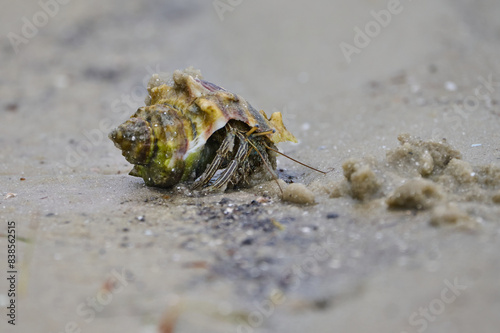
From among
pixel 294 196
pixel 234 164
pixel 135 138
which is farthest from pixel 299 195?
pixel 135 138

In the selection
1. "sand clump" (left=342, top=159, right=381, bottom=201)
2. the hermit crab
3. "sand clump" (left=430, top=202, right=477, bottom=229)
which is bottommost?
"sand clump" (left=430, top=202, right=477, bottom=229)

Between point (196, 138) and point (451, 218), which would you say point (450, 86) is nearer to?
point (196, 138)

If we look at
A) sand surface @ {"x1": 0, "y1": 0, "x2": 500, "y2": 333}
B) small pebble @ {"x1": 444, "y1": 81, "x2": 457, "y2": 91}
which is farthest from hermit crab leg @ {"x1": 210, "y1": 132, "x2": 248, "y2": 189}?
small pebble @ {"x1": 444, "y1": 81, "x2": 457, "y2": 91}

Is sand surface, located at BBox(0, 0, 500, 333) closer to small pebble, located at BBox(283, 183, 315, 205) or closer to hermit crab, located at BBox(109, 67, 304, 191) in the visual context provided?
small pebble, located at BBox(283, 183, 315, 205)

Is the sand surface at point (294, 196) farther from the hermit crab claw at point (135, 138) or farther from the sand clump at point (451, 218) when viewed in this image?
the hermit crab claw at point (135, 138)

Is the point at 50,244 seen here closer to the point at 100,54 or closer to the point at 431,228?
the point at 431,228

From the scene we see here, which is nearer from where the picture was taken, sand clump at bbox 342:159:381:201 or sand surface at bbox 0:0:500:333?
sand surface at bbox 0:0:500:333

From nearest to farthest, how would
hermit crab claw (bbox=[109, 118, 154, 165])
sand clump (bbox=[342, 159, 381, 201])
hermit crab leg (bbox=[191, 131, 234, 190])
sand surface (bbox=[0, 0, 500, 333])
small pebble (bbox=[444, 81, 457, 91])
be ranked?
sand surface (bbox=[0, 0, 500, 333]) < sand clump (bbox=[342, 159, 381, 201]) < hermit crab claw (bbox=[109, 118, 154, 165]) < hermit crab leg (bbox=[191, 131, 234, 190]) < small pebble (bbox=[444, 81, 457, 91])
